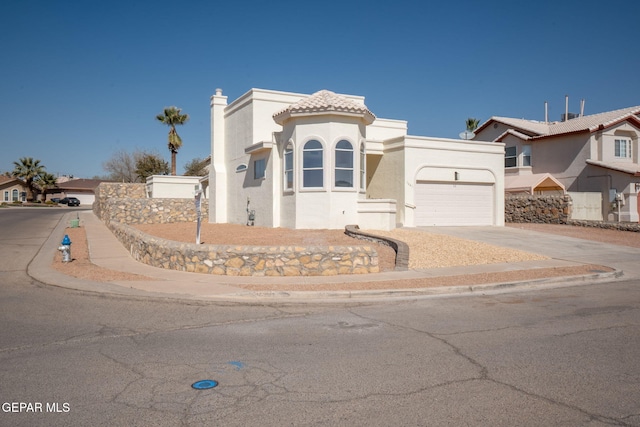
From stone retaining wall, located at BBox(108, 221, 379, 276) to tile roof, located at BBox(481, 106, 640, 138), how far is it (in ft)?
87.3

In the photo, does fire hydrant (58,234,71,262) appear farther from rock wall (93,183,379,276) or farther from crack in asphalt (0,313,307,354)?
crack in asphalt (0,313,307,354)

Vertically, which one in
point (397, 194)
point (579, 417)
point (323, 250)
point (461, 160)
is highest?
point (461, 160)

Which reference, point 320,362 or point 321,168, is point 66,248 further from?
point 320,362

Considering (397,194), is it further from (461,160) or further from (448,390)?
(448,390)

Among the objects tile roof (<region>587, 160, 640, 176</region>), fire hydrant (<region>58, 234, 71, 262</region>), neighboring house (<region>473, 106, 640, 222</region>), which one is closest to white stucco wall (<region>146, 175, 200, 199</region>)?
fire hydrant (<region>58, 234, 71, 262</region>)

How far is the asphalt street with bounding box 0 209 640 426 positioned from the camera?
4285 millimetres

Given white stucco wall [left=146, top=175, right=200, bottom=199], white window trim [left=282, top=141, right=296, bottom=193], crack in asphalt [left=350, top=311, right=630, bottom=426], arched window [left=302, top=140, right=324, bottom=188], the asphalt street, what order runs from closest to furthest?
crack in asphalt [left=350, top=311, right=630, bottom=426], the asphalt street, arched window [left=302, top=140, right=324, bottom=188], white window trim [left=282, top=141, right=296, bottom=193], white stucco wall [left=146, top=175, right=200, bottom=199]

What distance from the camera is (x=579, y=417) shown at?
13.7ft

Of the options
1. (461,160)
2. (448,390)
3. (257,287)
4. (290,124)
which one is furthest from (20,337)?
(461,160)

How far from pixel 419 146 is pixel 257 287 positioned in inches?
557

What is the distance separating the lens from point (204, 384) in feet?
16.2

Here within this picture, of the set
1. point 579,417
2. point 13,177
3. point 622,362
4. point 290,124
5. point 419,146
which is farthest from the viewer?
point 13,177

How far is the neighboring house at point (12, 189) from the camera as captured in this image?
78.1 meters

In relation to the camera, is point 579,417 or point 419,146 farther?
point 419,146
